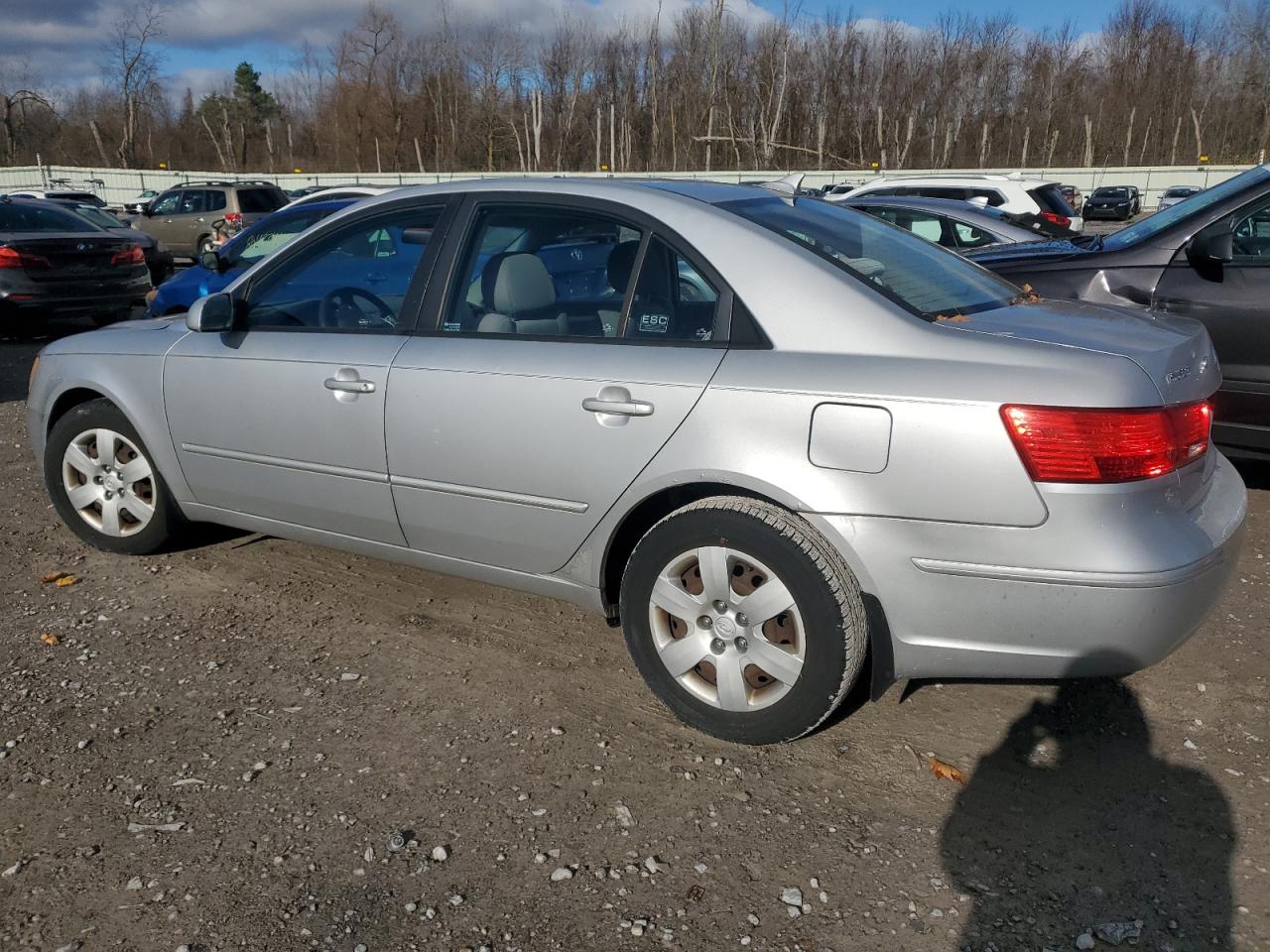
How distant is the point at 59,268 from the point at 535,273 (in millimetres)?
9262

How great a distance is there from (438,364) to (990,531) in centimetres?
182

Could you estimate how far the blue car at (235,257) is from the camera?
28.9 feet

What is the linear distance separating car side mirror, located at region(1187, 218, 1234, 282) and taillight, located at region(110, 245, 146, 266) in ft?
34.4

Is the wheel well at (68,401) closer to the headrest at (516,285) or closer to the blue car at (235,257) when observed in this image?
the headrest at (516,285)

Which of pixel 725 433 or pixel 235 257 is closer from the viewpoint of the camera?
pixel 725 433

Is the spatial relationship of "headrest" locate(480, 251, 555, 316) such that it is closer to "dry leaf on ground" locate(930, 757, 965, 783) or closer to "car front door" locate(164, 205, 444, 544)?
"car front door" locate(164, 205, 444, 544)

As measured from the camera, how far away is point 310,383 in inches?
147

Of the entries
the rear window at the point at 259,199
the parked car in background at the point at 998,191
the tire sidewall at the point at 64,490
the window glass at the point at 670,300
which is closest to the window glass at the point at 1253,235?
the window glass at the point at 670,300

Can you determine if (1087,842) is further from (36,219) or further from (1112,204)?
(1112,204)

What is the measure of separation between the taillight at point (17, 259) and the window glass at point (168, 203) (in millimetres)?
10823

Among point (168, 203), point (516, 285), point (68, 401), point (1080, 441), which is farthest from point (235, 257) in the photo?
point (168, 203)

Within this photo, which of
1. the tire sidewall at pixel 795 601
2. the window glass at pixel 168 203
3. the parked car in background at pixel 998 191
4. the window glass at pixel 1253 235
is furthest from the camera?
the window glass at pixel 168 203

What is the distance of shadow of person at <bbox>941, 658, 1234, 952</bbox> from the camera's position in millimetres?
2385

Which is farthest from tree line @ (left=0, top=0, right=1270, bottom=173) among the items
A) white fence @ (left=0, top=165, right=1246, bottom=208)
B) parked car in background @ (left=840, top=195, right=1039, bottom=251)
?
parked car in background @ (left=840, top=195, right=1039, bottom=251)
